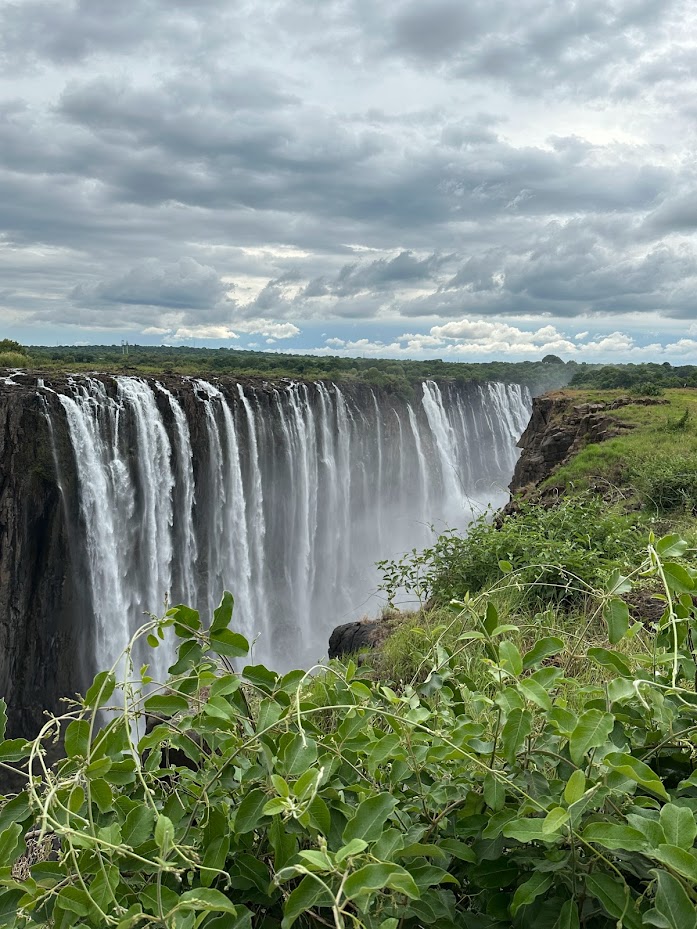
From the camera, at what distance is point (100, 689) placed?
1.20 meters

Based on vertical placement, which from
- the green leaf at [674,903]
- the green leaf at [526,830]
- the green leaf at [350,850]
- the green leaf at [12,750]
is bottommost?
the green leaf at [674,903]

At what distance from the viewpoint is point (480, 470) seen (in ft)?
135

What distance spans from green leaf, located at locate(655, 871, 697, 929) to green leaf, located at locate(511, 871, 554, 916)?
0.17 m

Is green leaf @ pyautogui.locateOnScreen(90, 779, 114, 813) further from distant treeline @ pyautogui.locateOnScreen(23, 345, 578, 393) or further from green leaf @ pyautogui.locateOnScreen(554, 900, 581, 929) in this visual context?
distant treeline @ pyautogui.locateOnScreen(23, 345, 578, 393)

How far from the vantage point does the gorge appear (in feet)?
59.6

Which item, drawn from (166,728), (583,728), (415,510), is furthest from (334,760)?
(415,510)

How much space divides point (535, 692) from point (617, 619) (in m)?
0.28

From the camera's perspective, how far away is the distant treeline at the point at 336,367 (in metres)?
33.1

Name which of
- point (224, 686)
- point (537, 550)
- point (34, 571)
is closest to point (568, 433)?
point (537, 550)

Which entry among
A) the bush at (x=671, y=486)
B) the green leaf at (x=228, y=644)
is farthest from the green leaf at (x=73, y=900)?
the bush at (x=671, y=486)

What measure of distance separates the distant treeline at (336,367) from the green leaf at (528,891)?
1049 inches

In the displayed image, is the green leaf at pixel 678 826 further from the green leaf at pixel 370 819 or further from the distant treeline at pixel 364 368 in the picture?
the distant treeline at pixel 364 368

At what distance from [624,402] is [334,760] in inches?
823

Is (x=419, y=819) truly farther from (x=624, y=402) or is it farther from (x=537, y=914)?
(x=624, y=402)
